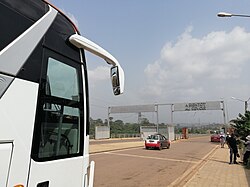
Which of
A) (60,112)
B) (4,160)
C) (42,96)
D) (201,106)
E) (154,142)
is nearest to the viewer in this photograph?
(4,160)

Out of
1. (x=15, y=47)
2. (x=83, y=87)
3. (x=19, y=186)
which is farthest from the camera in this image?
(x=83, y=87)

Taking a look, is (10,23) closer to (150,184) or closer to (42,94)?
(42,94)

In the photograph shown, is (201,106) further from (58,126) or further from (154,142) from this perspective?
(58,126)

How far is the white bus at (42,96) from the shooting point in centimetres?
205

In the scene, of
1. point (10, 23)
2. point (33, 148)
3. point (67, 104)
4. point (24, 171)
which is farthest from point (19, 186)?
point (10, 23)

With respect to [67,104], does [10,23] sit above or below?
above

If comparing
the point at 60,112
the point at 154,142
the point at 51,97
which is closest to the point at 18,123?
the point at 51,97

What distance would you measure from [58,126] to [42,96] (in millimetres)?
401

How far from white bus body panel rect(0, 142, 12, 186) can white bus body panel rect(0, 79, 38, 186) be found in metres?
0.03

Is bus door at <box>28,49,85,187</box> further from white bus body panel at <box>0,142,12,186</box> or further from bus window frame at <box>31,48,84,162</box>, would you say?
white bus body panel at <box>0,142,12,186</box>

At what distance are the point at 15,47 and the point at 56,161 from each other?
118cm

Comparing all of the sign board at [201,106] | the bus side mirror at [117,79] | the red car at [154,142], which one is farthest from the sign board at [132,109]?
the bus side mirror at [117,79]

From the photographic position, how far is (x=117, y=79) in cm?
324

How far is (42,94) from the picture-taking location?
2.42 metres
